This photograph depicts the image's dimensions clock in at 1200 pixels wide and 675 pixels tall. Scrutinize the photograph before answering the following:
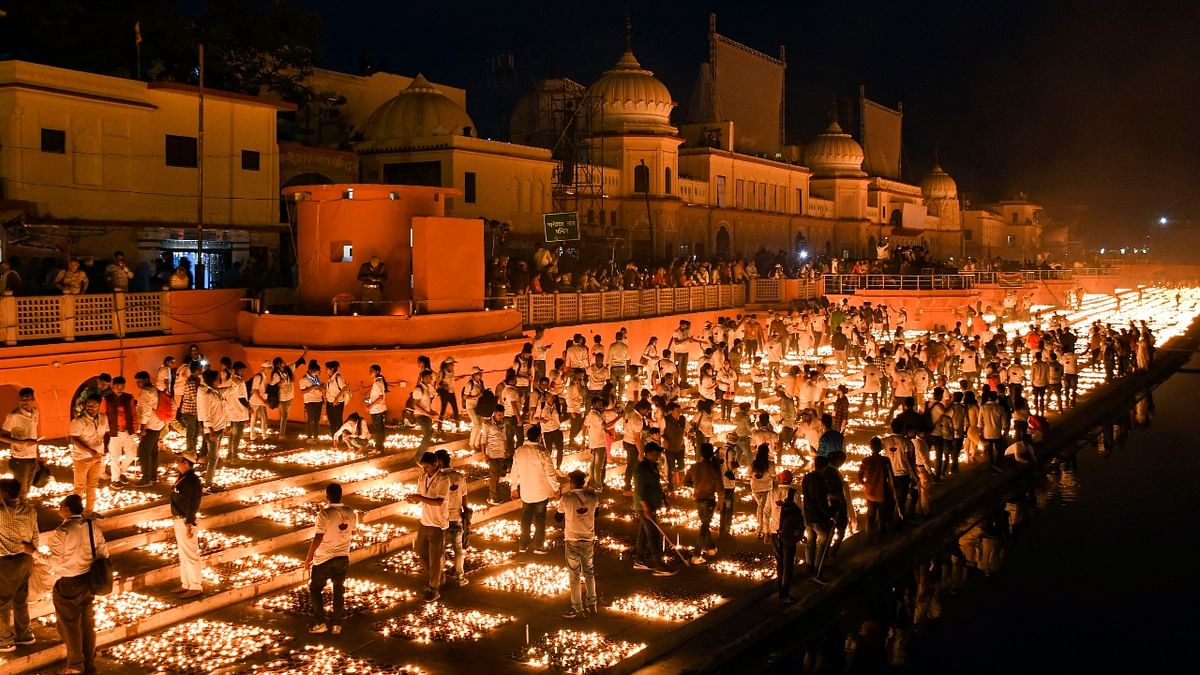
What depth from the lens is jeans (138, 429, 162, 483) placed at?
14.7 meters

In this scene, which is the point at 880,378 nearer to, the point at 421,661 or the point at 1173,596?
the point at 1173,596

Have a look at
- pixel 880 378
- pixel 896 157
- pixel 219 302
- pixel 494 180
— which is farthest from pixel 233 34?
pixel 896 157

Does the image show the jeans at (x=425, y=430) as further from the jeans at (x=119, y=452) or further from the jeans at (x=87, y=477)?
the jeans at (x=87, y=477)

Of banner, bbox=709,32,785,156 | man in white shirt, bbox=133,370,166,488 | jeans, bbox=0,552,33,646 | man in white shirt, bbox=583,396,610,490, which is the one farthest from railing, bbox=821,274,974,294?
jeans, bbox=0,552,33,646

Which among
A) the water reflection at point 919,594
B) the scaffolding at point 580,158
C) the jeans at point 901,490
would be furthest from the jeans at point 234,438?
the scaffolding at point 580,158

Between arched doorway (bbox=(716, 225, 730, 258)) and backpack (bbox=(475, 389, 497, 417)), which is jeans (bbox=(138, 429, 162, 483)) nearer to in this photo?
backpack (bbox=(475, 389, 497, 417))

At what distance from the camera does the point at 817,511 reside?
39.0ft

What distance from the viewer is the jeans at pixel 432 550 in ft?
36.8

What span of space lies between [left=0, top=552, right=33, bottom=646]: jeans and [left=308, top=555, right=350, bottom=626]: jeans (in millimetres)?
2535

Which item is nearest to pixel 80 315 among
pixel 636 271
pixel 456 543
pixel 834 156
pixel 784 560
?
pixel 456 543

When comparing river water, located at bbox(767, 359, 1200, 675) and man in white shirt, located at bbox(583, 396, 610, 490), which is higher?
man in white shirt, located at bbox(583, 396, 610, 490)

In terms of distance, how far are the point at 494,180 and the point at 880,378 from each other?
56.5 feet

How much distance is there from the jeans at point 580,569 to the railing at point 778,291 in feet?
88.7

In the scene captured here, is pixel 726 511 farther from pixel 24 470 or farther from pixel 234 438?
pixel 24 470
